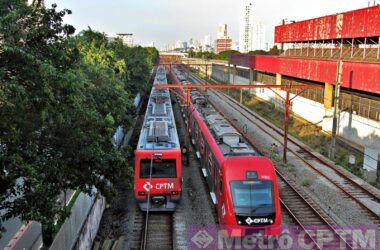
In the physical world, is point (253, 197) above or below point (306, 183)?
above

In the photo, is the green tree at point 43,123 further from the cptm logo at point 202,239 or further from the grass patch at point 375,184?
the grass patch at point 375,184

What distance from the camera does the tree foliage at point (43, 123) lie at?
6.81 m

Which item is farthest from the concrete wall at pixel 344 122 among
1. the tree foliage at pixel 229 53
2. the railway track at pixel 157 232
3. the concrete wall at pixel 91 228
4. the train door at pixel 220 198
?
the tree foliage at pixel 229 53

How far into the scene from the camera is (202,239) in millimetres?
14102

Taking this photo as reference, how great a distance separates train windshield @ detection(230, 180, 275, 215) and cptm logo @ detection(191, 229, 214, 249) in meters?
1.96

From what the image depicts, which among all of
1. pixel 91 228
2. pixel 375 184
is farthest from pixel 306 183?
pixel 91 228

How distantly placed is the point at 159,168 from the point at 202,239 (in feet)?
10.4

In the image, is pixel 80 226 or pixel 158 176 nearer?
pixel 80 226

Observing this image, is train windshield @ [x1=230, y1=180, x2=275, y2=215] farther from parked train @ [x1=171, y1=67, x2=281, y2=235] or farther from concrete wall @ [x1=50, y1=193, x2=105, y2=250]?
concrete wall @ [x1=50, y1=193, x2=105, y2=250]

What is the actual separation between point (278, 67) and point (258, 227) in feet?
112

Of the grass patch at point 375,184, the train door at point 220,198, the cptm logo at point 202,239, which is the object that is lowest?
the grass patch at point 375,184

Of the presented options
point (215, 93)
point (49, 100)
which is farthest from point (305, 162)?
point (215, 93)

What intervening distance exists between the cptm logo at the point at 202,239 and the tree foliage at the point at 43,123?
15.7 feet

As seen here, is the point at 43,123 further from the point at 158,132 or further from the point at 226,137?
the point at 226,137
